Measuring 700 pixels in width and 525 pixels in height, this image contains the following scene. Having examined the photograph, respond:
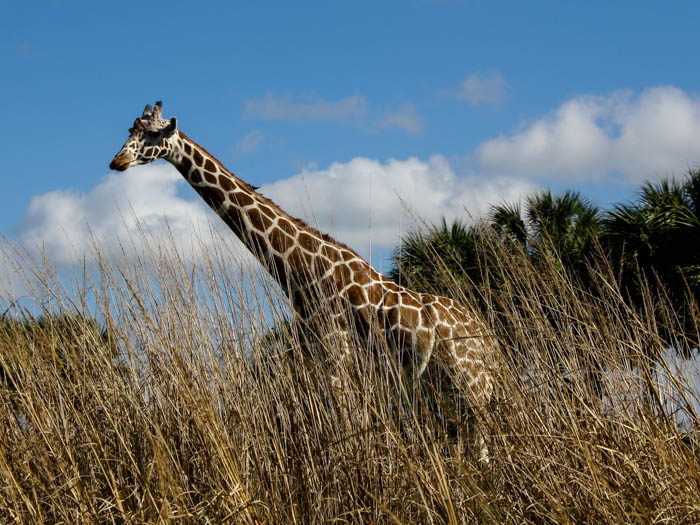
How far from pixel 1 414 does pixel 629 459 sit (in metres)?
2.75

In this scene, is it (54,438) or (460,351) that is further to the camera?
(460,351)

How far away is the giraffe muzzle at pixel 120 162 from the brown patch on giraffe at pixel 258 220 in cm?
82

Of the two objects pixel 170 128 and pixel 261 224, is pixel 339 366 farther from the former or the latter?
pixel 170 128

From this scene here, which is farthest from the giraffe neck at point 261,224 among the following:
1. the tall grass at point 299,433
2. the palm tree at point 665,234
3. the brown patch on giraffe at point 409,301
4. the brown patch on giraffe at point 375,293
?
the palm tree at point 665,234

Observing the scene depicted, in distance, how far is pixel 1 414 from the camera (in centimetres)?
355

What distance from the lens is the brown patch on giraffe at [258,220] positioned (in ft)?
16.0

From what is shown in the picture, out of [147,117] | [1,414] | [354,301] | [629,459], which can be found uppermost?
[147,117]

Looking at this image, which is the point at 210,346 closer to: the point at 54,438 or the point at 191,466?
the point at 191,466

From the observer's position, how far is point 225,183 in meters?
4.95

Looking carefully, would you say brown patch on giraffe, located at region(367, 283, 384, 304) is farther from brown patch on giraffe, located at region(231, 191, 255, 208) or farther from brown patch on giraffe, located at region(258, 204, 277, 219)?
brown patch on giraffe, located at region(231, 191, 255, 208)

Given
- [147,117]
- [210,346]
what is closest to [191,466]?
[210,346]

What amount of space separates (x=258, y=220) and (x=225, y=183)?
335 mm

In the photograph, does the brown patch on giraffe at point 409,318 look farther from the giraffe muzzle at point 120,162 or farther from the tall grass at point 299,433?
the giraffe muzzle at point 120,162

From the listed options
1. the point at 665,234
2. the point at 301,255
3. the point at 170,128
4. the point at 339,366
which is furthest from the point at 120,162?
the point at 665,234
